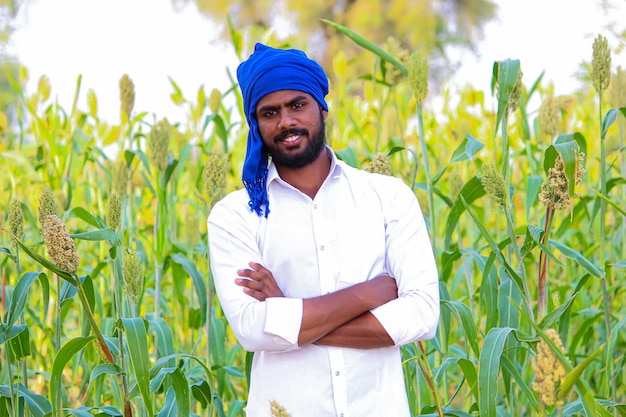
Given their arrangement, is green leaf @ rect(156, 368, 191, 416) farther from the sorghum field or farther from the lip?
the lip

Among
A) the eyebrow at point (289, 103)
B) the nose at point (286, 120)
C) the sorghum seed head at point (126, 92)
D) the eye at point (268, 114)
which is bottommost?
the nose at point (286, 120)

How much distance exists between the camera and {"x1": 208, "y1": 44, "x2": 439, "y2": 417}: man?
63.2 inches

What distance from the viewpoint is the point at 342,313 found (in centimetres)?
159

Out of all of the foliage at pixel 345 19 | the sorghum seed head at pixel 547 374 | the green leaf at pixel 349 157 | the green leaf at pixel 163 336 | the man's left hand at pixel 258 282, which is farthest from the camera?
the foliage at pixel 345 19

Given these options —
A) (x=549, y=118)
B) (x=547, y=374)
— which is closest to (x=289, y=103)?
(x=547, y=374)

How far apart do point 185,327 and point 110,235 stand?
102 centimetres

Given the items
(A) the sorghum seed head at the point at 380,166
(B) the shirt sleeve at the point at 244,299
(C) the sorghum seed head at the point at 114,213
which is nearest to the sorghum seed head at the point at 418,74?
(A) the sorghum seed head at the point at 380,166

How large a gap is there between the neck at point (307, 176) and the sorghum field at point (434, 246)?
20 centimetres

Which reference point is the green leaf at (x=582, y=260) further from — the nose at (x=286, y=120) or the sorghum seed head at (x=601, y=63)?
the nose at (x=286, y=120)

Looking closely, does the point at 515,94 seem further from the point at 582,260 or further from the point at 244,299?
the point at 244,299

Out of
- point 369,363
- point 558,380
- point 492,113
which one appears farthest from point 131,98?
point 558,380

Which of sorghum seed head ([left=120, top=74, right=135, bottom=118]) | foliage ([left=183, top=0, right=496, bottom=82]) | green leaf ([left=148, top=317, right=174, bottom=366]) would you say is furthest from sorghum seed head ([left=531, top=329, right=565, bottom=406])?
foliage ([left=183, top=0, right=496, bottom=82])

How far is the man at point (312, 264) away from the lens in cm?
160

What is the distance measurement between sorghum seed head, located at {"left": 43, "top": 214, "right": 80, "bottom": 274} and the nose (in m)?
0.50
